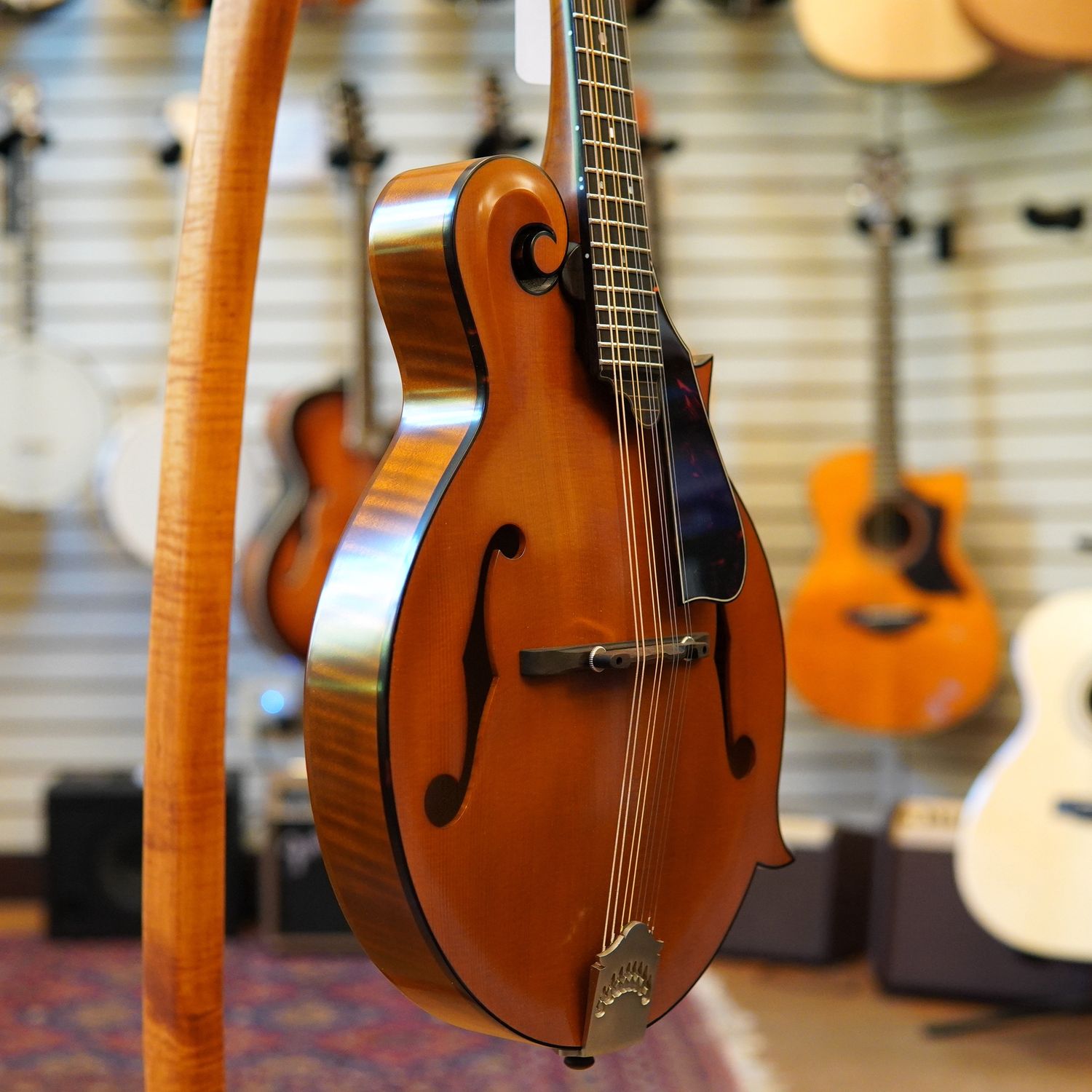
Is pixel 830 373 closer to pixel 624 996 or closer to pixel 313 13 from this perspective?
pixel 313 13

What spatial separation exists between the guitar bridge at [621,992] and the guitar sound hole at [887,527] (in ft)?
8.04

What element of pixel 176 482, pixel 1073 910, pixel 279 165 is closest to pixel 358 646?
pixel 176 482

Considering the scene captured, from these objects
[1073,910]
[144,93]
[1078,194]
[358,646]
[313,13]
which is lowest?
[1073,910]

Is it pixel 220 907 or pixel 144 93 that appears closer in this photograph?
pixel 220 907

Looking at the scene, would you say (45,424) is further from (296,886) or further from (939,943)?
(939,943)

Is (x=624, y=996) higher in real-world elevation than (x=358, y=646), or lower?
lower

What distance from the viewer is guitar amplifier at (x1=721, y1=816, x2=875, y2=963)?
308cm

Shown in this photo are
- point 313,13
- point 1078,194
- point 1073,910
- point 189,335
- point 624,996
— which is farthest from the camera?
point 313,13

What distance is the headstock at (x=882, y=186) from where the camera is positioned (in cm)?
323

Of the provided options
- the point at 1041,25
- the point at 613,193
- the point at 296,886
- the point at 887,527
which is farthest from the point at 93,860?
the point at 1041,25

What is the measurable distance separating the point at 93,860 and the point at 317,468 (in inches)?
45.7

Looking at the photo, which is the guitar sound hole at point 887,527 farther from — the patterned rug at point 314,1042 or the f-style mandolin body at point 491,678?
the f-style mandolin body at point 491,678

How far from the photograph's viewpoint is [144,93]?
3.66 metres

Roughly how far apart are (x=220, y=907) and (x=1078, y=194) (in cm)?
324
